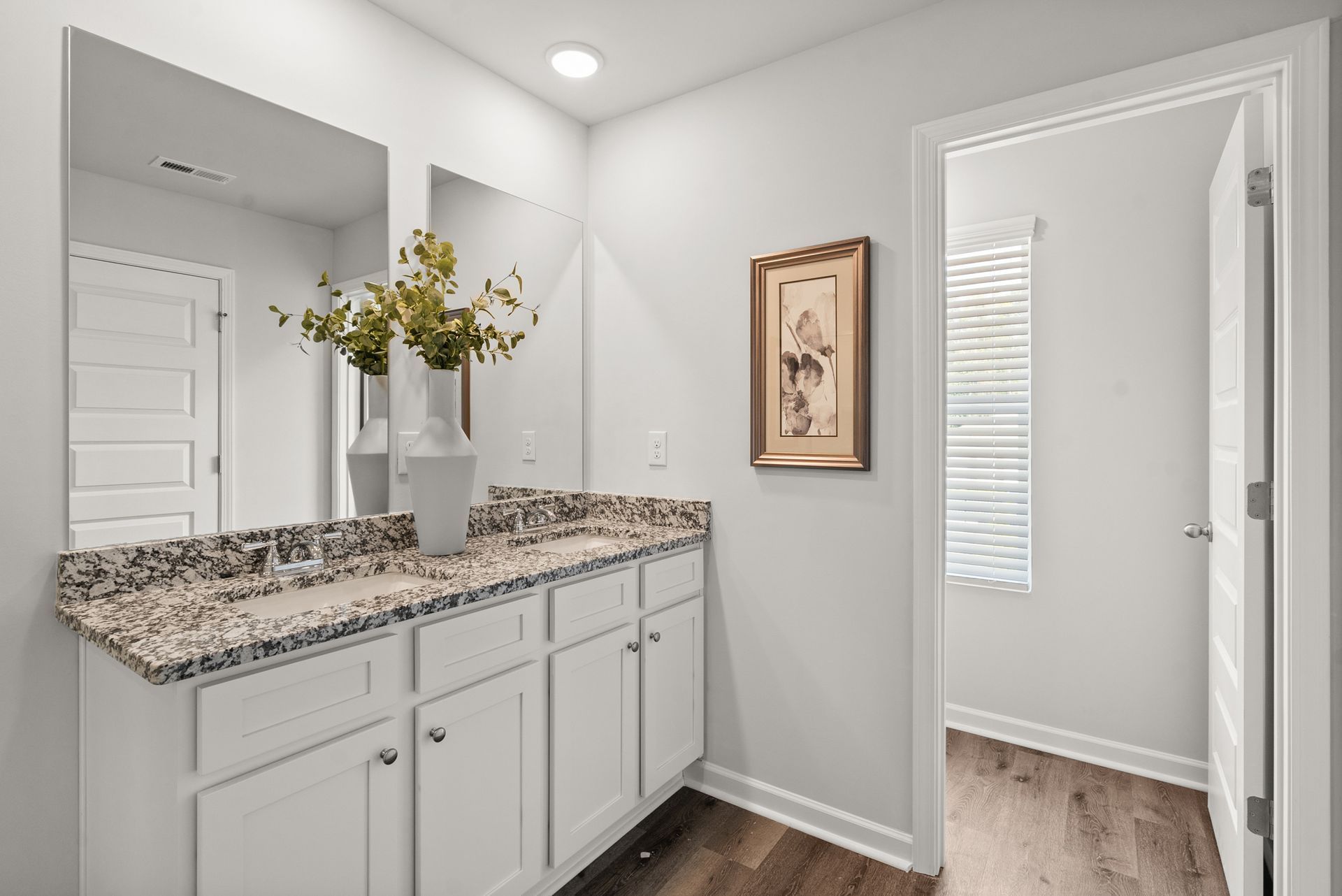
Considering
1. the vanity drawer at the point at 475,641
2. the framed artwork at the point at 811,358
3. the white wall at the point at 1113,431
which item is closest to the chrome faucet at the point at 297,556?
the vanity drawer at the point at 475,641

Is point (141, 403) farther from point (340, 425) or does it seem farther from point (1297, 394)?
point (1297, 394)

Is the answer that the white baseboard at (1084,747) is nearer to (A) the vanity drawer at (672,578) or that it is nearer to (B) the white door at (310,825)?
(A) the vanity drawer at (672,578)

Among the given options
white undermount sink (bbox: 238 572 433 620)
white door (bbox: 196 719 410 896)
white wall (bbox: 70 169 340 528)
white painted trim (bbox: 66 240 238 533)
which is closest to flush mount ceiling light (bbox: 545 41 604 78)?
white wall (bbox: 70 169 340 528)

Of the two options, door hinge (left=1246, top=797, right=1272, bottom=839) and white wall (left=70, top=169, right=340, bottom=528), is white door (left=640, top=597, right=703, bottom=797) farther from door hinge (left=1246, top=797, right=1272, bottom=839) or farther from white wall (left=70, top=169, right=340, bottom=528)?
door hinge (left=1246, top=797, right=1272, bottom=839)

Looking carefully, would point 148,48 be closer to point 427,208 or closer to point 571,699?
point 427,208

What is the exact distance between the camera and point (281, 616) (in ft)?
4.89

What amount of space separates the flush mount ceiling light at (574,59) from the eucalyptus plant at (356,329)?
3.16 feet

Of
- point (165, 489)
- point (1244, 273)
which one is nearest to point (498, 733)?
point (165, 489)

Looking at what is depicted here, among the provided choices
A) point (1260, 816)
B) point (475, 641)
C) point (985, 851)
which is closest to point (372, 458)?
point (475, 641)

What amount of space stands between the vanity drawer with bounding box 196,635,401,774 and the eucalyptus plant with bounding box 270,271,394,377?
3.00ft

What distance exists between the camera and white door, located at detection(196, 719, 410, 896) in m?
1.14

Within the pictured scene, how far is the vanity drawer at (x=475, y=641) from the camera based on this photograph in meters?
1.48

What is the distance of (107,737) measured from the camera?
133 cm

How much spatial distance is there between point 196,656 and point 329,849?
497mm
